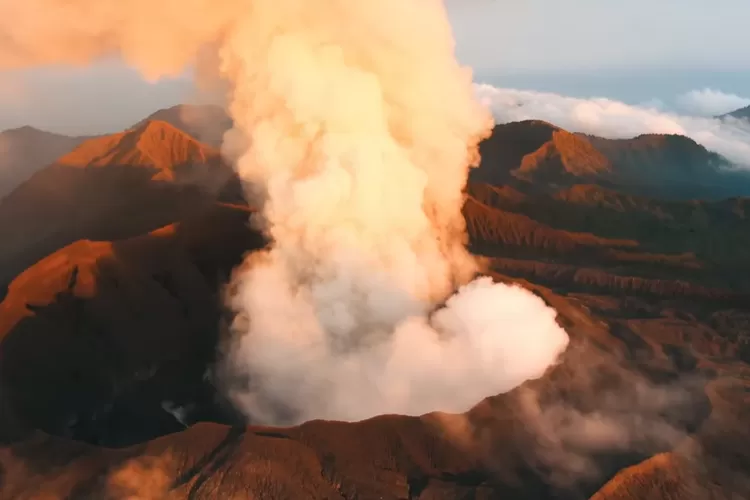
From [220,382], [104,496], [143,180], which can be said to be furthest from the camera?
[143,180]

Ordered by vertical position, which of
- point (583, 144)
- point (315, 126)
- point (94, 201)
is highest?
point (315, 126)

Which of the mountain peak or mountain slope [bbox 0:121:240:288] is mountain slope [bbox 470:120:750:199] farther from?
mountain slope [bbox 0:121:240:288]

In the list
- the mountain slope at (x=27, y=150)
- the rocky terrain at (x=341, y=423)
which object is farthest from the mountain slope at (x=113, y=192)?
the mountain slope at (x=27, y=150)

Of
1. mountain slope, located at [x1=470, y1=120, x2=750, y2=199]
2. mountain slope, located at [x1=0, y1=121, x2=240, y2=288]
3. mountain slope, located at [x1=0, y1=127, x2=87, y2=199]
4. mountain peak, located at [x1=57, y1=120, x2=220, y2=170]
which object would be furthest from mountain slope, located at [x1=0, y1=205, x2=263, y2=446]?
mountain slope, located at [x1=0, y1=127, x2=87, y2=199]

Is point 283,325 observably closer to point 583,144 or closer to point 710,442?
point 710,442

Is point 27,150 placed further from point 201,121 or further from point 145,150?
point 145,150

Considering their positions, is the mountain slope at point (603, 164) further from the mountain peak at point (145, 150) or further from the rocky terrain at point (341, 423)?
the mountain peak at point (145, 150)

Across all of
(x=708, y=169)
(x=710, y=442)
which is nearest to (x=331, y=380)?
(x=710, y=442)
